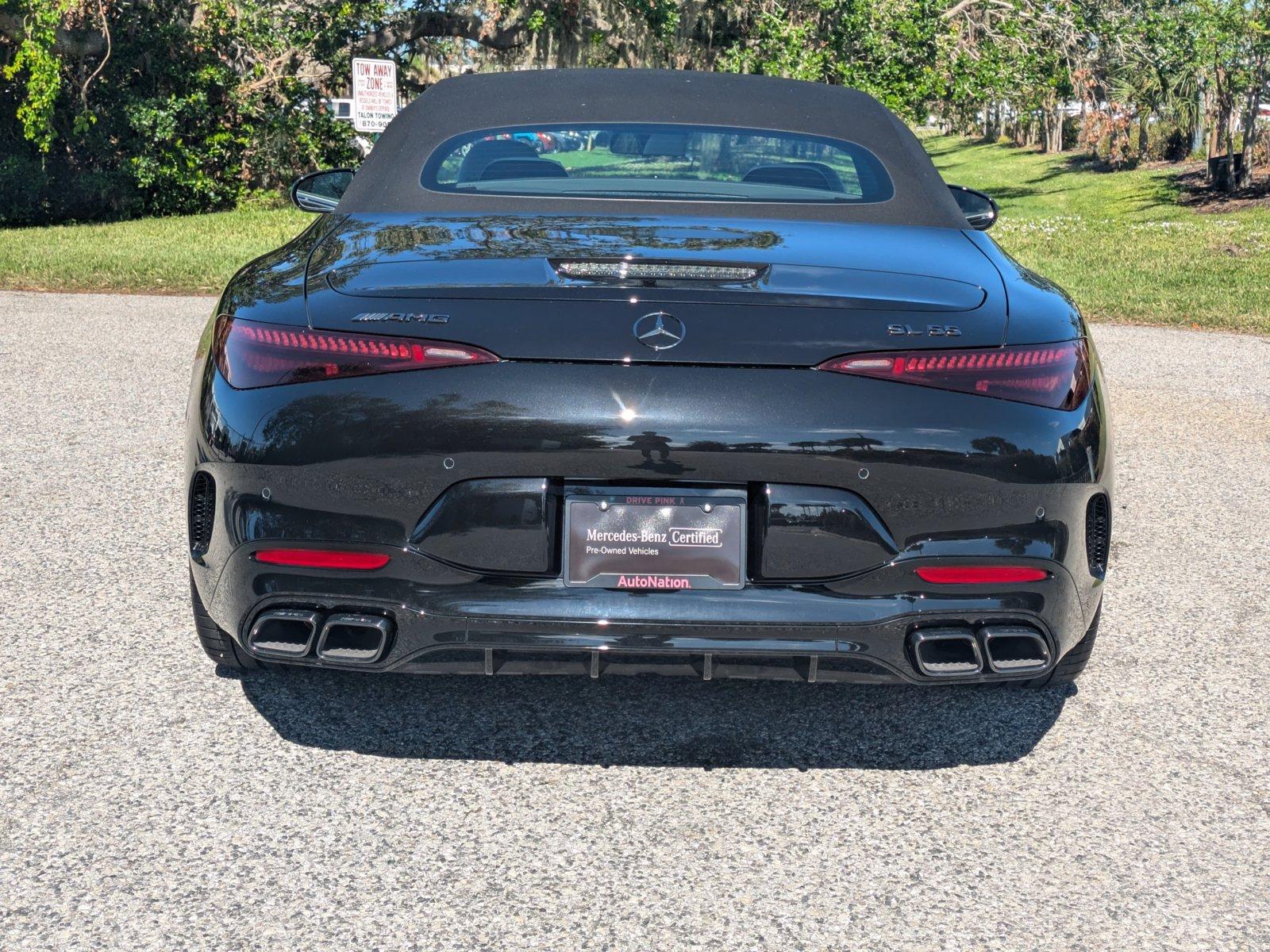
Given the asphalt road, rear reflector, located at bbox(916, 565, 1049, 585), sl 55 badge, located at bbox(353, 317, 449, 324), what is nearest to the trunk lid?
sl 55 badge, located at bbox(353, 317, 449, 324)

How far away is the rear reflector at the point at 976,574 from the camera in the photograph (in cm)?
279

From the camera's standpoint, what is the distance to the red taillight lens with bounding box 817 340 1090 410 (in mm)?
2742

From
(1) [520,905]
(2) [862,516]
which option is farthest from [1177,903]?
(1) [520,905]

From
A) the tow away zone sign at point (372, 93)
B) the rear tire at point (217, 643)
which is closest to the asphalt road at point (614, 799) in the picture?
the rear tire at point (217, 643)

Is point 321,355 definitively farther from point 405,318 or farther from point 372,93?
point 372,93

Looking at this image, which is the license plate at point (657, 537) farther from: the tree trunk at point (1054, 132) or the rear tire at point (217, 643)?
the tree trunk at point (1054, 132)

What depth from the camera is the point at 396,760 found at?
319 centimetres

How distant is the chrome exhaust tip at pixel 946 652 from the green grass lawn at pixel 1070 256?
9120 mm

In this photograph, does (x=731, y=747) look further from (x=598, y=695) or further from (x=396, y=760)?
(x=396, y=760)

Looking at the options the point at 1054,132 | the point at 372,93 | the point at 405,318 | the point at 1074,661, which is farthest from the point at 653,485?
the point at 1054,132

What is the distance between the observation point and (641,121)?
4094mm

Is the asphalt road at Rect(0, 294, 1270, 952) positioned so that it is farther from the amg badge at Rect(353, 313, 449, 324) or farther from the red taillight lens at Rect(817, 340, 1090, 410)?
the amg badge at Rect(353, 313, 449, 324)

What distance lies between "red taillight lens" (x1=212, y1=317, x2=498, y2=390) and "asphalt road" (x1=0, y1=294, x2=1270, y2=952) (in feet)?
2.95

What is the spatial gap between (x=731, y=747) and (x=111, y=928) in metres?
1.43
